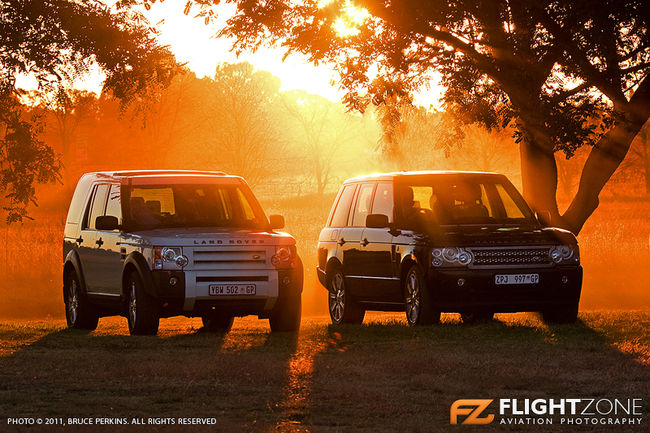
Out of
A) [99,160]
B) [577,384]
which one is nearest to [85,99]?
[577,384]

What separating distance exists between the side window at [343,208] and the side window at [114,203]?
357 cm

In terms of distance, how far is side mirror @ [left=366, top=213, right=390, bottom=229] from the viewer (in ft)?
54.7

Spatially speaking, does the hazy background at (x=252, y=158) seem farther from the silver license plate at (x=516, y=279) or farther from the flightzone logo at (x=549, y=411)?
the flightzone logo at (x=549, y=411)

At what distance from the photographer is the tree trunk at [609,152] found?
2173cm

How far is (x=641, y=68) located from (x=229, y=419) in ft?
46.5

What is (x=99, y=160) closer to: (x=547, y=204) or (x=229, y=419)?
(x=547, y=204)

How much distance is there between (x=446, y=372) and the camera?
1180cm

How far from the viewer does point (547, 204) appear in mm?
22969

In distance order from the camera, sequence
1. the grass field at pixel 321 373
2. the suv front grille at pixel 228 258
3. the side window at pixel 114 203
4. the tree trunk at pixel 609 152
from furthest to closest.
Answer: the tree trunk at pixel 609 152, the side window at pixel 114 203, the suv front grille at pixel 228 258, the grass field at pixel 321 373

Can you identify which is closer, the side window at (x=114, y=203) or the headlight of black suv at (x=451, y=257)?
the headlight of black suv at (x=451, y=257)

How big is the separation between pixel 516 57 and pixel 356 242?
4.59m

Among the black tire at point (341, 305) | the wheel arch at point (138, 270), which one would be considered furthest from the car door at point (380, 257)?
the wheel arch at point (138, 270)

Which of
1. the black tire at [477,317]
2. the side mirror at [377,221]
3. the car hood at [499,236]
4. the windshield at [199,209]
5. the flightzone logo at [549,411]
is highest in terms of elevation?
the windshield at [199,209]

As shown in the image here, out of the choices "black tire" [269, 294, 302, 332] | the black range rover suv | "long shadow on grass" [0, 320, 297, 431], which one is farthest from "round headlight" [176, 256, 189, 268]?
the black range rover suv
